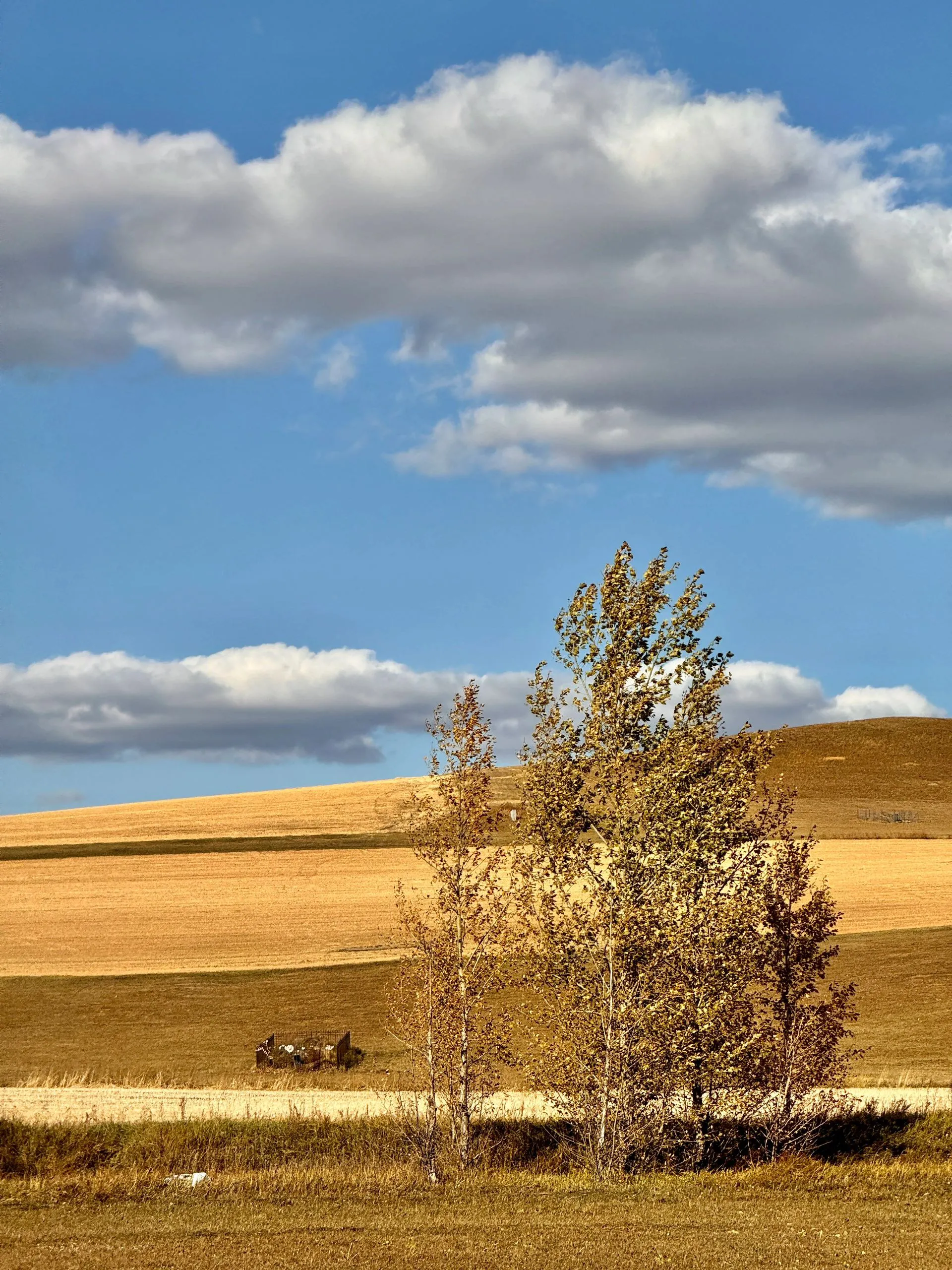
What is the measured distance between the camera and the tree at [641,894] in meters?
23.5

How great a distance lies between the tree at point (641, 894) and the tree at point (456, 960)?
140 centimetres

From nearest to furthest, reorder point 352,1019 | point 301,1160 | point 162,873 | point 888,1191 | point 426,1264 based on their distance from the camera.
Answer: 1. point 426,1264
2. point 888,1191
3. point 301,1160
4. point 352,1019
5. point 162,873

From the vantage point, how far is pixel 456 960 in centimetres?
2591

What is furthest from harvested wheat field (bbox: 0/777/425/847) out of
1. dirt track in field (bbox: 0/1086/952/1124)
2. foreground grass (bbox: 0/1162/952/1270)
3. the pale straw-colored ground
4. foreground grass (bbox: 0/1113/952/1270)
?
foreground grass (bbox: 0/1162/952/1270)

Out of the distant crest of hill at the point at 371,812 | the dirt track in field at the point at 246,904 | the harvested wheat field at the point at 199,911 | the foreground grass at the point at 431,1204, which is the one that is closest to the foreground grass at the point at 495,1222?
the foreground grass at the point at 431,1204

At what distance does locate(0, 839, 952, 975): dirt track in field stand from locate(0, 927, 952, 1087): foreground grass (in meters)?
2.68

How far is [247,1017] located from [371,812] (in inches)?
1935

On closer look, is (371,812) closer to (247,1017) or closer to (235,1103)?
(247,1017)

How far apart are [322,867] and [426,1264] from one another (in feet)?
199

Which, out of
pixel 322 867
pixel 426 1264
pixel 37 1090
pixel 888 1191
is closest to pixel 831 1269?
pixel 426 1264

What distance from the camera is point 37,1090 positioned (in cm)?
3394

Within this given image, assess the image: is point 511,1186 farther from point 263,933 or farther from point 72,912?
point 72,912

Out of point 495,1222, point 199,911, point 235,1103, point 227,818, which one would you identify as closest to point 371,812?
point 227,818

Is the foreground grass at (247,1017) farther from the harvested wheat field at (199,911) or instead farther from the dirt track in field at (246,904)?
the harvested wheat field at (199,911)
